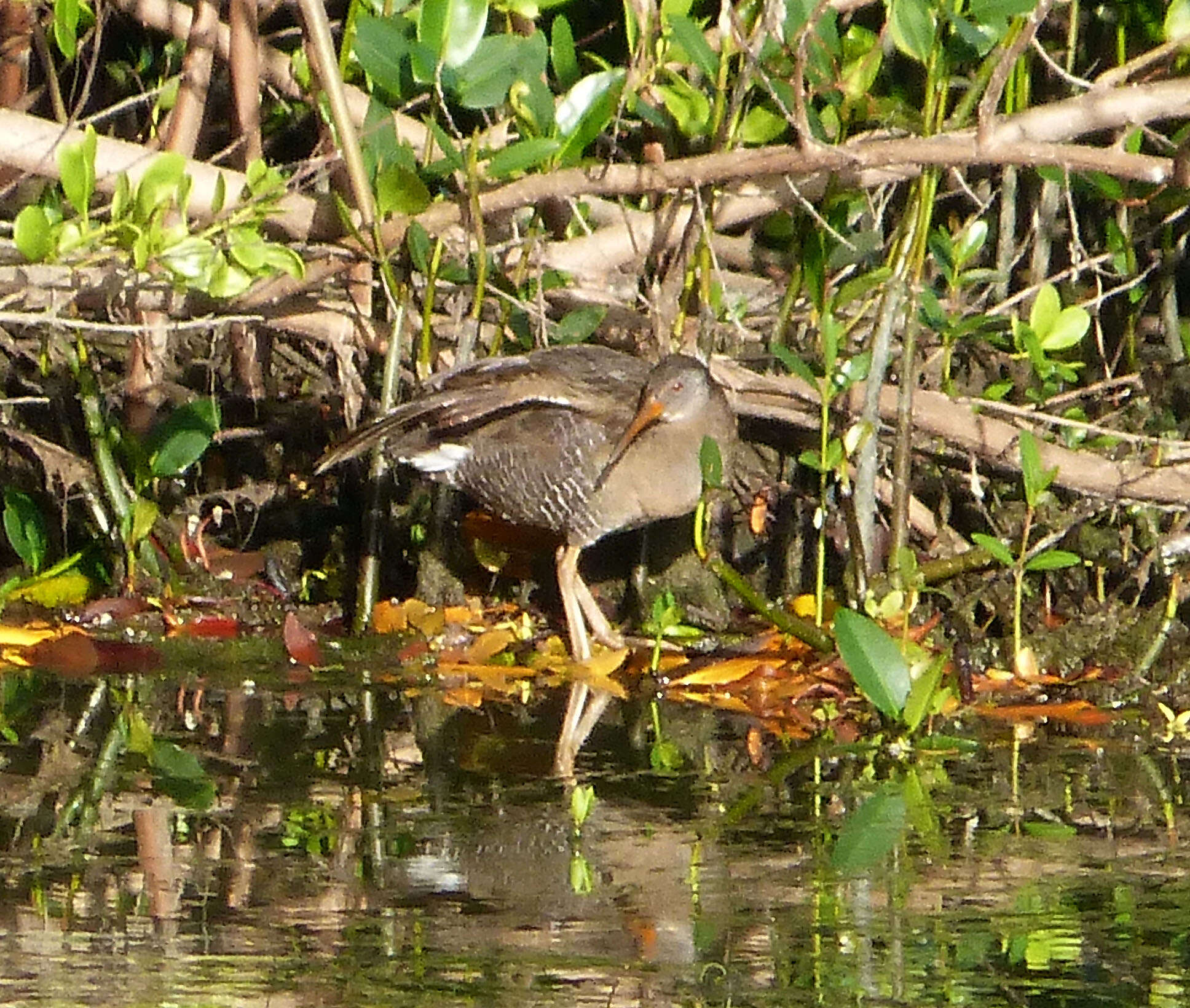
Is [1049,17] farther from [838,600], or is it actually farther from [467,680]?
[467,680]

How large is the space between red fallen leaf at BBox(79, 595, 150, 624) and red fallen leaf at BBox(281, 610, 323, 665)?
482 mm

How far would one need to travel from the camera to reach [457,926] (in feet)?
9.43

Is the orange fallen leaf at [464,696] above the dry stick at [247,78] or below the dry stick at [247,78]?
below

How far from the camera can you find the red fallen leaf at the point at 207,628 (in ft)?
17.8

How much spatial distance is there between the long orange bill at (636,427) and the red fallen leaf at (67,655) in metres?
1.44

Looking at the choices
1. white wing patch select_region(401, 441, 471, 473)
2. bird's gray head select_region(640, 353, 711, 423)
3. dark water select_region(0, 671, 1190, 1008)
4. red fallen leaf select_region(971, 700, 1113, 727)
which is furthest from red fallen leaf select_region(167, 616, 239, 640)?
red fallen leaf select_region(971, 700, 1113, 727)

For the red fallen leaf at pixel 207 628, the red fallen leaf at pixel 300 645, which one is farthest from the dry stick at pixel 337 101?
the red fallen leaf at pixel 207 628

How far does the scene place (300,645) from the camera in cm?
524

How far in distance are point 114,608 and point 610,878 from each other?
2.66 m

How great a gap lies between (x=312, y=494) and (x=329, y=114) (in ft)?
4.42

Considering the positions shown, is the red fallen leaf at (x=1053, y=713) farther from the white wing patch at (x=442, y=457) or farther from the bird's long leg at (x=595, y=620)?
the white wing patch at (x=442, y=457)

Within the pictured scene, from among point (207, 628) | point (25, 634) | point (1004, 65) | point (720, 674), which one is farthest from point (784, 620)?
point (25, 634)

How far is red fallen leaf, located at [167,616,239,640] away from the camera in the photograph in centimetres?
543

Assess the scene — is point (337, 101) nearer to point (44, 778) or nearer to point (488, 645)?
point (488, 645)
